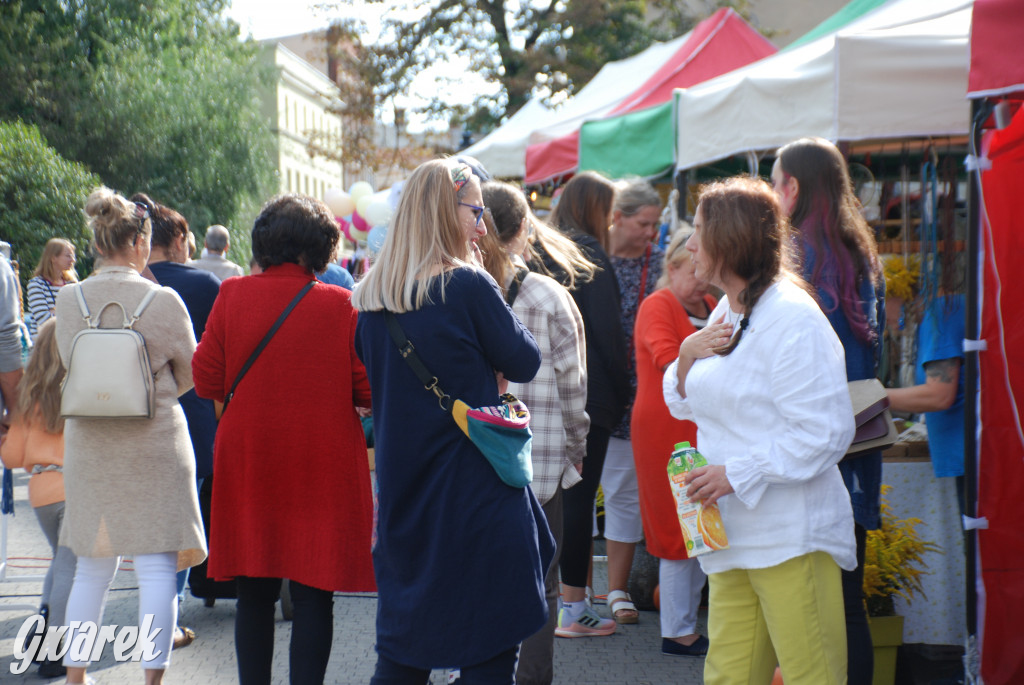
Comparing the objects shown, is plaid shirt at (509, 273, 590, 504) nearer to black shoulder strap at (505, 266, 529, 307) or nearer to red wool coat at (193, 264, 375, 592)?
black shoulder strap at (505, 266, 529, 307)

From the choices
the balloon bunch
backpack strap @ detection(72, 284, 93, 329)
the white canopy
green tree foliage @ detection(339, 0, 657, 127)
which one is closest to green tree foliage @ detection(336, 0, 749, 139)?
green tree foliage @ detection(339, 0, 657, 127)

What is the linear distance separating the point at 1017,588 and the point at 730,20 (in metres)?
7.78

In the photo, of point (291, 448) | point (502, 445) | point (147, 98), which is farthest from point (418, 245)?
point (147, 98)

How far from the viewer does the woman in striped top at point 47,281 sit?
27.5 ft

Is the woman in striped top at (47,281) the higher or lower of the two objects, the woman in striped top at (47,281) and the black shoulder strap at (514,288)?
the higher

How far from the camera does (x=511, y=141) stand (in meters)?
10.0

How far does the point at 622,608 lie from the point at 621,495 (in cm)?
53

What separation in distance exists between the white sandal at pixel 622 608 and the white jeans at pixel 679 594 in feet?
1.55

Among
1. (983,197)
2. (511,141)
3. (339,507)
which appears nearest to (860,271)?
(983,197)

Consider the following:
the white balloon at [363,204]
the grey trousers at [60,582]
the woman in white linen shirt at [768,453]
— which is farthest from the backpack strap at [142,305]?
the white balloon at [363,204]

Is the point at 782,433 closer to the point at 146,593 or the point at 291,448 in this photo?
the point at 291,448

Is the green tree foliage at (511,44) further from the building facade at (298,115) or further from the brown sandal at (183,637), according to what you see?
the building facade at (298,115)

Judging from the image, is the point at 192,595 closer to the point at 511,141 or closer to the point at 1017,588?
the point at 1017,588

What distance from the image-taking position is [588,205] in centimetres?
462
